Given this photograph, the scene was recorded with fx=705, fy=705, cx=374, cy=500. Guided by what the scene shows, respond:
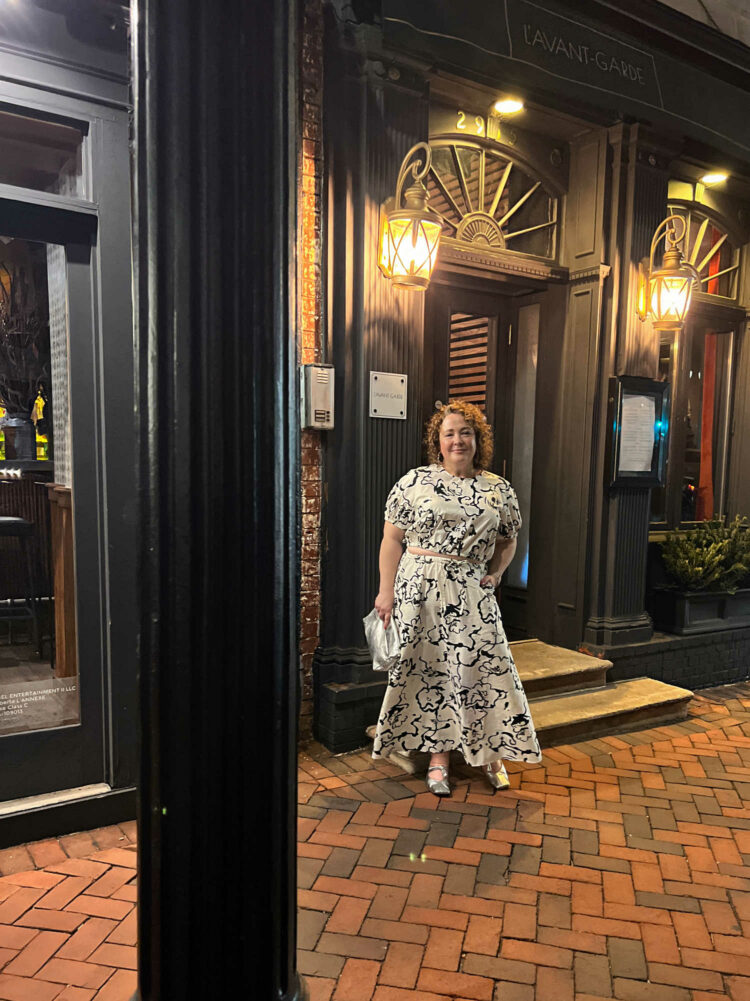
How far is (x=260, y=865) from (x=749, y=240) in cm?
654

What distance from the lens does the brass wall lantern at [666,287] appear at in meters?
4.85

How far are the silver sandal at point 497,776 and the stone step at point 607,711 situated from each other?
0.56 metres

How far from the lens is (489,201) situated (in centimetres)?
481

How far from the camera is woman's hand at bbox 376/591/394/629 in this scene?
141 inches

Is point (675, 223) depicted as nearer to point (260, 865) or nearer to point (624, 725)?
point (624, 725)

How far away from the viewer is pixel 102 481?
3197 mm

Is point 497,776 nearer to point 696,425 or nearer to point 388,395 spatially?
point 388,395

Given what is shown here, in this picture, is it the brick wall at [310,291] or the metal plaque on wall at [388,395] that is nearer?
the brick wall at [310,291]

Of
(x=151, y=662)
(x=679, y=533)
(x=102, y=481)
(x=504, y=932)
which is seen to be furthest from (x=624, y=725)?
(x=151, y=662)

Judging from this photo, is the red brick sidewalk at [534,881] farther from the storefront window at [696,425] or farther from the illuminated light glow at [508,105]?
the illuminated light glow at [508,105]

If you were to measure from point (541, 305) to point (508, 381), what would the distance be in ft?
1.96

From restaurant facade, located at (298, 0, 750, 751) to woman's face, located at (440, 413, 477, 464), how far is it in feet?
2.11

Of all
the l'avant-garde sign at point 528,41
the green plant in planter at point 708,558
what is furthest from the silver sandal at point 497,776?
the l'avant-garde sign at point 528,41

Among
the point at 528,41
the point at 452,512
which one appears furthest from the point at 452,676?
the point at 528,41
